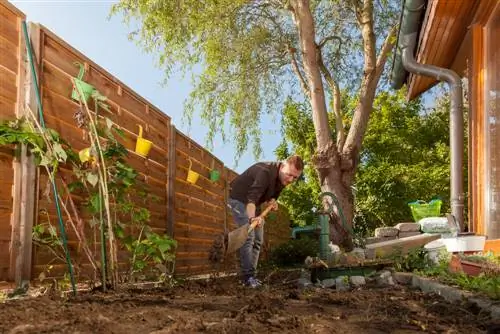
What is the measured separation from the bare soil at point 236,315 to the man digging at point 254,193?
64.8 inches

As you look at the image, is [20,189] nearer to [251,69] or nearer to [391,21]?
[251,69]

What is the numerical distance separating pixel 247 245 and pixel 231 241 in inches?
10.3

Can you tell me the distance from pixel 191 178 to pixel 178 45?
14.4 ft

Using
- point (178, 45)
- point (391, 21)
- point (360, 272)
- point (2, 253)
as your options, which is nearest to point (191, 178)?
point (360, 272)

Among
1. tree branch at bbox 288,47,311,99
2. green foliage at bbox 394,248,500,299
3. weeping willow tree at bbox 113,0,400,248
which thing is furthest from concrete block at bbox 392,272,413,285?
tree branch at bbox 288,47,311,99

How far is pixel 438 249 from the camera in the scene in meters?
6.14

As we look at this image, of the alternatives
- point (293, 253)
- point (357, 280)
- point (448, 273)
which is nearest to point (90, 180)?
point (357, 280)

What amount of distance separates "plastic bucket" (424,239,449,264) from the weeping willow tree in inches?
154

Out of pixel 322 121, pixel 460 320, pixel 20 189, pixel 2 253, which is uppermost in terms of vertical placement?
pixel 322 121

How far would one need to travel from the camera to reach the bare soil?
94.5 inches

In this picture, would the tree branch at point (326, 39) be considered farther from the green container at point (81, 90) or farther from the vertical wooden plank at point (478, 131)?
the green container at point (81, 90)

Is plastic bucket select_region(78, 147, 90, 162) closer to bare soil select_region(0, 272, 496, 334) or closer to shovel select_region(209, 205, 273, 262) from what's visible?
bare soil select_region(0, 272, 496, 334)

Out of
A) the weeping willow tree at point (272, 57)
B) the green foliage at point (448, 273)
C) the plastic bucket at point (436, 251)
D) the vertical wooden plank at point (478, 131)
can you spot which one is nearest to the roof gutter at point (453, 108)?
the vertical wooden plank at point (478, 131)

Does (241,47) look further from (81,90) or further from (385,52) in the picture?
(81,90)
